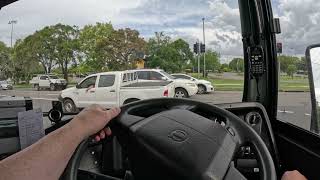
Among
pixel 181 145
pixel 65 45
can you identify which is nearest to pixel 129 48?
pixel 65 45

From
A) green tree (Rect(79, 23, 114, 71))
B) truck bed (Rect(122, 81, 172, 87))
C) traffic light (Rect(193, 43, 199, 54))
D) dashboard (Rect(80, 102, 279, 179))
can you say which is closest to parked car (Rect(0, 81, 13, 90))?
green tree (Rect(79, 23, 114, 71))

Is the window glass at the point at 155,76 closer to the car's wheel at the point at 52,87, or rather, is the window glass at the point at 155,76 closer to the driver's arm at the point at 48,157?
the car's wheel at the point at 52,87

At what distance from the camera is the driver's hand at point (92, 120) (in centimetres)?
151


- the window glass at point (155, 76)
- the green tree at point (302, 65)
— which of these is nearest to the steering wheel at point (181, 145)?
the green tree at point (302, 65)

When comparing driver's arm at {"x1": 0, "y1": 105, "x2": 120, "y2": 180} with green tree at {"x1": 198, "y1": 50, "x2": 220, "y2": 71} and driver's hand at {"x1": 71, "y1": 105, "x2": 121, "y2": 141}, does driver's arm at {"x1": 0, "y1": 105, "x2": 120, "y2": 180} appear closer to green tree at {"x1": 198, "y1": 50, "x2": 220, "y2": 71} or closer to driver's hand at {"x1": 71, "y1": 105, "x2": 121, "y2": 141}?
driver's hand at {"x1": 71, "y1": 105, "x2": 121, "y2": 141}

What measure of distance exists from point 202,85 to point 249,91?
0.34m

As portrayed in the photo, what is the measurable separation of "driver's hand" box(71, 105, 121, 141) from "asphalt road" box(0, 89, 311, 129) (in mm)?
869

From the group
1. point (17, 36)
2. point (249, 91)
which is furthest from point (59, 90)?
point (249, 91)

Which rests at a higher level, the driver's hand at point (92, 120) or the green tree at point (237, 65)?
the green tree at point (237, 65)

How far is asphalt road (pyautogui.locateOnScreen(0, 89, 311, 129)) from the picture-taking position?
2576mm

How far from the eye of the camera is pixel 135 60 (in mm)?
3035

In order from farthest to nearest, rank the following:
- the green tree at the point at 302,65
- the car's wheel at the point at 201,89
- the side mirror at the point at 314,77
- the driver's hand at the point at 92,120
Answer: the car's wheel at the point at 201,89
the green tree at the point at 302,65
the side mirror at the point at 314,77
the driver's hand at the point at 92,120

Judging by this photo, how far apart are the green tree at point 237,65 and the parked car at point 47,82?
3.76ft

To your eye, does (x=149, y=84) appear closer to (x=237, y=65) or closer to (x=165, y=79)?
(x=165, y=79)
